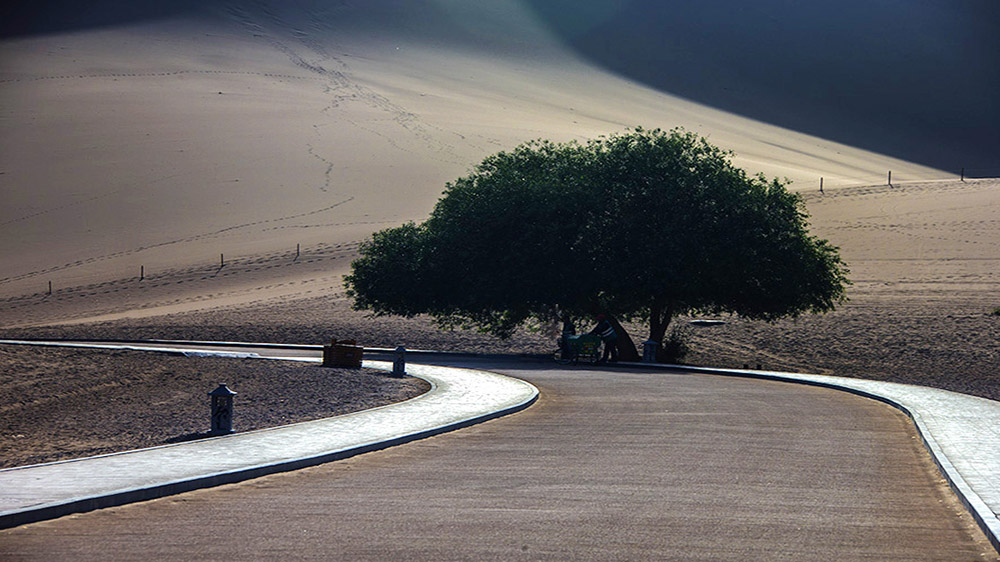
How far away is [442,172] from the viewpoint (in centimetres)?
8362

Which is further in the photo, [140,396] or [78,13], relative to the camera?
[78,13]

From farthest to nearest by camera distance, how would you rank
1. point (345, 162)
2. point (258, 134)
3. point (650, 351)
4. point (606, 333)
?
point (258, 134) → point (345, 162) → point (650, 351) → point (606, 333)

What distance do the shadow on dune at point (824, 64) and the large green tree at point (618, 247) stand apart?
103m

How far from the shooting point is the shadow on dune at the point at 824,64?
147 meters

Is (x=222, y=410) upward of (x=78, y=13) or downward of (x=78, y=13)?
downward

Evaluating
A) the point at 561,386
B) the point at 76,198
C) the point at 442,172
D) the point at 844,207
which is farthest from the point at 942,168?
the point at 561,386

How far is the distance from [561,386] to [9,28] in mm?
149483

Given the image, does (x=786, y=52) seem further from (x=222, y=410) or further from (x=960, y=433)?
(x=222, y=410)

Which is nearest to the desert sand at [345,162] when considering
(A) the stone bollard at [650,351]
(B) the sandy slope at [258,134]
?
(B) the sandy slope at [258,134]

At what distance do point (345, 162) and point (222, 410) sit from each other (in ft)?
239

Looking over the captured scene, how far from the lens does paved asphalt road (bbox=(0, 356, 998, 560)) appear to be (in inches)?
294

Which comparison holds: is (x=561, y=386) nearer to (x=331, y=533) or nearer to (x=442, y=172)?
(x=331, y=533)

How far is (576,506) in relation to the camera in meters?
8.92

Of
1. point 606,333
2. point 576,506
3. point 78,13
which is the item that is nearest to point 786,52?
point 78,13
